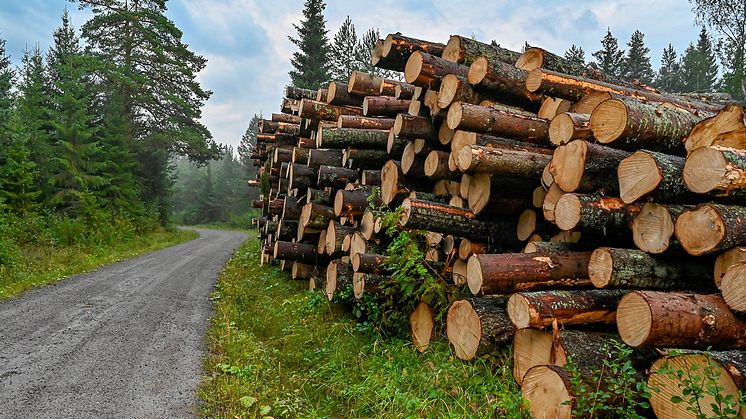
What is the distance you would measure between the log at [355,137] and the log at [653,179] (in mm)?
4151

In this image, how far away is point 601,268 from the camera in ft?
11.8

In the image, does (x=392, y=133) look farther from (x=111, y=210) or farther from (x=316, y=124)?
(x=111, y=210)

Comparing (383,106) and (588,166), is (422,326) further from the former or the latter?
(383,106)

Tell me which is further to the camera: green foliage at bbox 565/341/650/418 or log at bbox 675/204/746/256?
log at bbox 675/204/746/256

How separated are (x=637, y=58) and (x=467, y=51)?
134 feet

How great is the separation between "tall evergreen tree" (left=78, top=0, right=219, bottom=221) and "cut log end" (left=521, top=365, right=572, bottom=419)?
78.0ft

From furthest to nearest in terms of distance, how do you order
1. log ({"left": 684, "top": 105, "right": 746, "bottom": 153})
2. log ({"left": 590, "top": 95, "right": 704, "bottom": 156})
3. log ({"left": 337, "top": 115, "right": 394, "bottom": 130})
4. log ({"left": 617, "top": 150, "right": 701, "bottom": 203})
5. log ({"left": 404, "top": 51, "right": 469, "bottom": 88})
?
log ({"left": 337, "top": 115, "right": 394, "bottom": 130}) < log ({"left": 404, "top": 51, "right": 469, "bottom": 88}) < log ({"left": 590, "top": 95, "right": 704, "bottom": 156}) < log ({"left": 684, "top": 105, "right": 746, "bottom": 153}) < log ({"left": 617, "top": 150, "right": 701, "bottom": 203})

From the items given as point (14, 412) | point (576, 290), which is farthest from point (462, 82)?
point (14, 412)

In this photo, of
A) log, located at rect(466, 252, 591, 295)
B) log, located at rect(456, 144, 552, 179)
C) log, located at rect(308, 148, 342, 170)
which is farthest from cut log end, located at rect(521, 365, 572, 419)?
log, located at rect(308, 148, 342, 170)

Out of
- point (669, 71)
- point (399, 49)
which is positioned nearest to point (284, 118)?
point (399, 49)

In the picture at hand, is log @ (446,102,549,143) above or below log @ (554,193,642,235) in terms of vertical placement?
above

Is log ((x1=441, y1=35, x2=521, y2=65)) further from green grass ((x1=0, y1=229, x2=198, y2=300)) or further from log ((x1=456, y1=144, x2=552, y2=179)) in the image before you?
green grass ((x1=0, y1=229, x2=198, y2=300))

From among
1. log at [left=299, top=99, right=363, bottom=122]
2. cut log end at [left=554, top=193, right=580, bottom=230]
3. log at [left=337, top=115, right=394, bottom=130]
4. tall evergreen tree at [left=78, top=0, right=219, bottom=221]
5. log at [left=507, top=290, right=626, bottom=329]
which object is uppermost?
tall evergreen tree at [left=78, top=0, right=219, bottom=221]

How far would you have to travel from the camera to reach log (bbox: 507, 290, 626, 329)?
3543 millimetres
